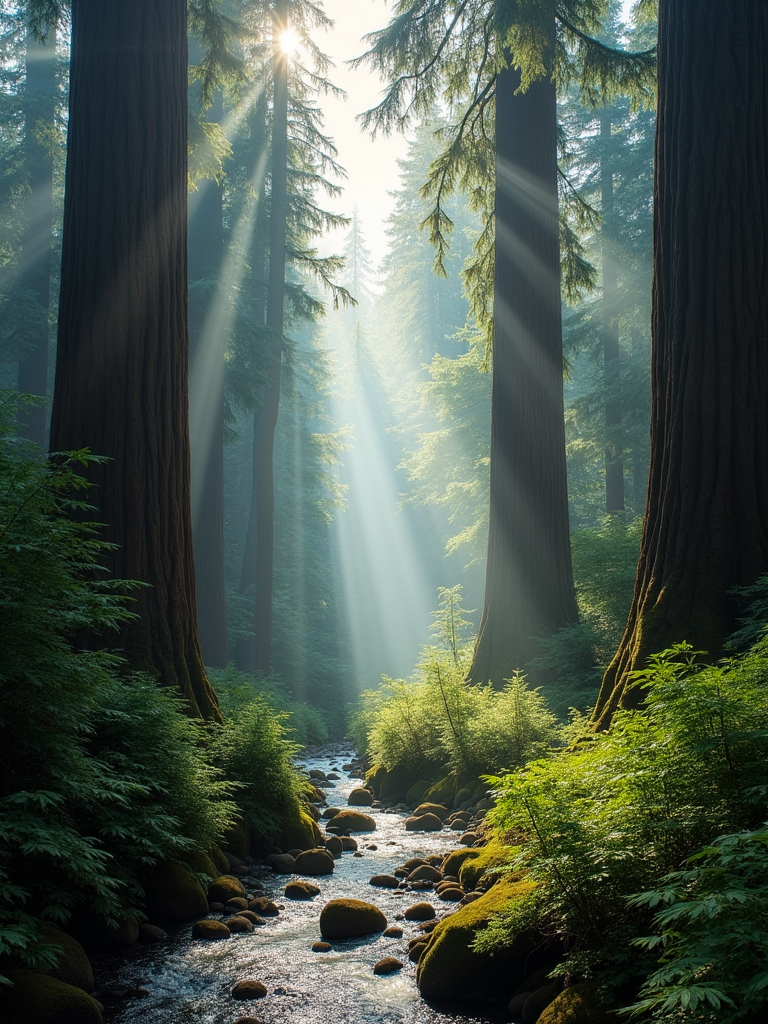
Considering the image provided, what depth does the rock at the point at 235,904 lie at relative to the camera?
186 inches

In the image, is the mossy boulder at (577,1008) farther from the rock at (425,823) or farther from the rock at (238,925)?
the rock at (425,823)

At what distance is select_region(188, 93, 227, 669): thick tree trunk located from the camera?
49.0 ft

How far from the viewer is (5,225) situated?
59.4 ft

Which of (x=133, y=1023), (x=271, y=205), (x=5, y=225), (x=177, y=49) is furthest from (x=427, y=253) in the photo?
(x=133, y=1023)

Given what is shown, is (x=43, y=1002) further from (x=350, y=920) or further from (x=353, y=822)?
(x=353, y=822)

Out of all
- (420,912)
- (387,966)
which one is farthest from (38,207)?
(387,966)

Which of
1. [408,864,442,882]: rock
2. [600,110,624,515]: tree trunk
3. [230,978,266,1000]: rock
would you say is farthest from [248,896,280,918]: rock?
[600,110,624,515]: tree trunk

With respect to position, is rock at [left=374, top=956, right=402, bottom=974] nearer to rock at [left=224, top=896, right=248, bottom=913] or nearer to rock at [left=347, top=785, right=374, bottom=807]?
rock at [left=224, top=896, right=248, bottom=913]

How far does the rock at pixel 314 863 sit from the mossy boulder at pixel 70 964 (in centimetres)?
235

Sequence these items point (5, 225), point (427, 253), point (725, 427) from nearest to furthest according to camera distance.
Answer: point (725, 427) → point (5, 225) → point (427, 253)

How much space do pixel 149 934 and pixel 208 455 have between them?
12.4 meters

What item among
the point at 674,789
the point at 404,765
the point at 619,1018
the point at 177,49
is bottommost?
the point at 404,765

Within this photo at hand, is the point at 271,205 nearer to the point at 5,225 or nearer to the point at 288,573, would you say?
the point at 5,225

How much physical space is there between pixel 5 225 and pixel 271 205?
21.2ft
